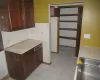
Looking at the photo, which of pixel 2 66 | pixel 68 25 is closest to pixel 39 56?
pixel 2 66

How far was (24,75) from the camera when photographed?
2344 mm

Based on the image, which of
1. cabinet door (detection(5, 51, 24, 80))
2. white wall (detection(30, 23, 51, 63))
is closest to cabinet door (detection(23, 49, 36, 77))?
cabinet door (detection(5, 51, 24, 80))

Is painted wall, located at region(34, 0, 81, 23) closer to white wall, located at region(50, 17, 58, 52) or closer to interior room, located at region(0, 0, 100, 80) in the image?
interior room, located at region(0, 0, 100, 80)

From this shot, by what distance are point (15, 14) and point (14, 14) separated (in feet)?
0.11

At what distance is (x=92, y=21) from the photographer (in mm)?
1988

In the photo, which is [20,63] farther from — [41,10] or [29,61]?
[41,10]

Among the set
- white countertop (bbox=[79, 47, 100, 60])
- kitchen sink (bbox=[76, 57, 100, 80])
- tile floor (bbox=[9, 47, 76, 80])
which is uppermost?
white countertop (bbox=[79, 47, 100, 60])

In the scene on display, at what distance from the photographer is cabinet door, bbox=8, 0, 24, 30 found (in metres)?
2.06

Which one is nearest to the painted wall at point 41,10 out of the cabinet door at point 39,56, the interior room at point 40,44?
the interior room at point 40,44

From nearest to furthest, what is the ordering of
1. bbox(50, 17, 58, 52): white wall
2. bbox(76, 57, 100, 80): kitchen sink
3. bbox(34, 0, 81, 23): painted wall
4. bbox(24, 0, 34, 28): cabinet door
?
bbox(76, 57, 100, 80): kitchen sink < bbox(24, 0, 34, 28): cabinet door < bbox(34, 0, 81, 23): painted wall < bbox(50, 17, 58, 52): white wall

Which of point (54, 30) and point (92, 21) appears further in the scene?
point (54, 30)

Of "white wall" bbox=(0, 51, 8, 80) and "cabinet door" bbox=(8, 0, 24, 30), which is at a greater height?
"cabinet door" bbox=(8, 0, 24, 30)

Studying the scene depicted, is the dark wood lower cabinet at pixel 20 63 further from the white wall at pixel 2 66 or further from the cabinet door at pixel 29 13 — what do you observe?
the cabinet door at pixel 29 13

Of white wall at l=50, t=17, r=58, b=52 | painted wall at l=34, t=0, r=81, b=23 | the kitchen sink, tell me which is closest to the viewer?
the kitchen sink
